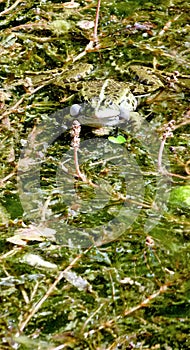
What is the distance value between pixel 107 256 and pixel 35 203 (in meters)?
0.36

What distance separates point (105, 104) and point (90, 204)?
0.50 meters

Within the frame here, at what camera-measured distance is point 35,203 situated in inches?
84.4

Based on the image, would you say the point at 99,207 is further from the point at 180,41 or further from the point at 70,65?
the point at 180,41

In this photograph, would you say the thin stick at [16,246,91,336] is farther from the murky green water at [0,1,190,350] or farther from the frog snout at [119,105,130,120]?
the frog snout at [119,105,130,120]

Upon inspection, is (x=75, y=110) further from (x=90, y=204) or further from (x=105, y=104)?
(x=90, y=204)

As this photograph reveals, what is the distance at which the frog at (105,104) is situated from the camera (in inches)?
96.0

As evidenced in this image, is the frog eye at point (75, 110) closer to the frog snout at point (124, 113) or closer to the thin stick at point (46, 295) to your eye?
the frog snout at point (124, 113)

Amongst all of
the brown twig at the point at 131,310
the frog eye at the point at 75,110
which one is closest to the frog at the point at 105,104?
the frog eye at the point at 75,110

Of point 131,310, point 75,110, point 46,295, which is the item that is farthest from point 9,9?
point 131,310

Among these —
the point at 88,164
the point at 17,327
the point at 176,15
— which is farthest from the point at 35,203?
the point at 176,15

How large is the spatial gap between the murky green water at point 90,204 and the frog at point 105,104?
41 mm

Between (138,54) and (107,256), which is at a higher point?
(138,54)

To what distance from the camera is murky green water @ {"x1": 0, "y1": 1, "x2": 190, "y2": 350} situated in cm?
175

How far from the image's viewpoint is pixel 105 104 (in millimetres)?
2439
